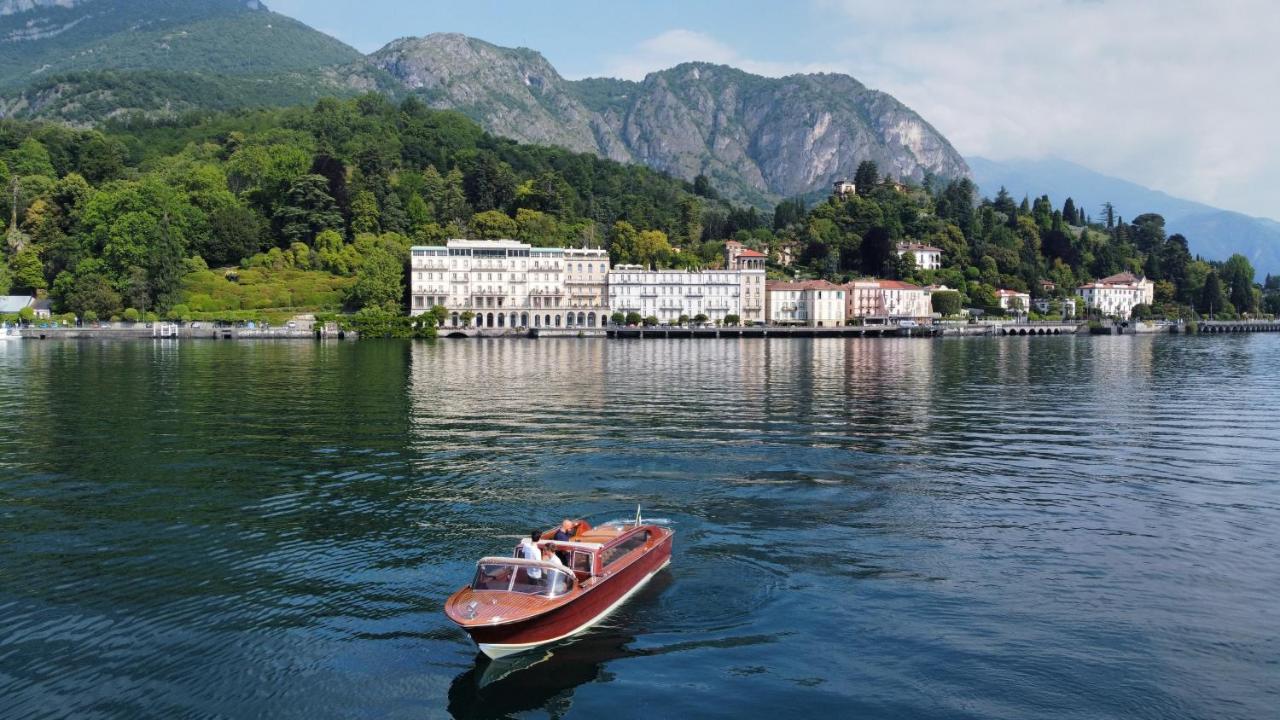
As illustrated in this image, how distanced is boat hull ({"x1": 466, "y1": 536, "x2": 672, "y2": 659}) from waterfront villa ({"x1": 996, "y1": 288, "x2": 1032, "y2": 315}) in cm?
17511

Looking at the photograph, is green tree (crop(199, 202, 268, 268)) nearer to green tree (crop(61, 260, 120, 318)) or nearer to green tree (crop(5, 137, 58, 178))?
green tree (crop(61, 260, 120, 318))

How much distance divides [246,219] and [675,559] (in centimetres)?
15047

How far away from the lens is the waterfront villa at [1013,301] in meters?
176

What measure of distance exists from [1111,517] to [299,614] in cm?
1997

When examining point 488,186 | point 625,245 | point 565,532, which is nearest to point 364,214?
point 488,186

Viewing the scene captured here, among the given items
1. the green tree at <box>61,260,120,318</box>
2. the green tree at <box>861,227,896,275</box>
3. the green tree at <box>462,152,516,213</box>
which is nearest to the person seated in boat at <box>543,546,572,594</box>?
the green tree at <box>61,260,120,318</box>

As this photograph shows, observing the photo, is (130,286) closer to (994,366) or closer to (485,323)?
(485,323)

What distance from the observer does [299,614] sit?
643 inches

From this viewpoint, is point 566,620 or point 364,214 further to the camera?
point 364,214

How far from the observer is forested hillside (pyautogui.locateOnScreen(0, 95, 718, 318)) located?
134625 millimetres

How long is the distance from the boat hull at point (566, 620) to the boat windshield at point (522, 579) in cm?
40

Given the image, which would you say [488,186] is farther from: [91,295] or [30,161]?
[30,161]

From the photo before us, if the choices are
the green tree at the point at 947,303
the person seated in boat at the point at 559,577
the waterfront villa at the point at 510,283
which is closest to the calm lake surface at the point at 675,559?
the person seated in boat at the point at 559,577

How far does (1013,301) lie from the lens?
178 m
